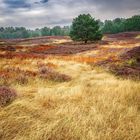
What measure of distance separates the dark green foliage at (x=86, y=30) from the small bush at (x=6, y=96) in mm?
39963

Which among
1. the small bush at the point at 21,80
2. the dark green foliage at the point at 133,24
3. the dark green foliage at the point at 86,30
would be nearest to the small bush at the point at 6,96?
the small bush at the point at 21,80

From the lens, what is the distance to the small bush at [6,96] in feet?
22.8

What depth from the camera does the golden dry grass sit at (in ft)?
17.7

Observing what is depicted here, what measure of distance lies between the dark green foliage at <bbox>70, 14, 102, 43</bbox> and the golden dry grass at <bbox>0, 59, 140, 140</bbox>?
130ft

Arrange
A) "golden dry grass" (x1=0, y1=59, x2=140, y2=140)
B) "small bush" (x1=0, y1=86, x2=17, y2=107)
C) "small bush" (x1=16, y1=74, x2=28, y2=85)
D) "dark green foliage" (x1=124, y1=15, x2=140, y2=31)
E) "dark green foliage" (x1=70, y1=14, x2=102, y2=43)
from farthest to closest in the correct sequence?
1. "dark green foliage" (x1=124, y1=15, x2=140, y2=31)
2. "dark green foliage" (x1=70, y1=14, x2=102, y2=43)
3. "small bush" (x1=16, y1=74, x2=28, y2=85)
4. "small bush" (x1=0, y1=86, x2=17, y2=107)
5. "golden dry grass" (x1=0, y1=59, x2=140, y2=140)

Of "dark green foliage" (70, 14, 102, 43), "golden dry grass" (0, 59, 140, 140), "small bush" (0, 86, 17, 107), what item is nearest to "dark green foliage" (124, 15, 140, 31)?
"dark green foliage" (70, 14, 102, 43)

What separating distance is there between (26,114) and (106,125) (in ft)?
6.51

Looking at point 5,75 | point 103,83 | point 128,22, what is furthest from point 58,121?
point 128,22

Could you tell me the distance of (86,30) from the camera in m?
46.8

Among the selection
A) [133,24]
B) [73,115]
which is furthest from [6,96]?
[133,24]

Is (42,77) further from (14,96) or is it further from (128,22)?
(128,22)

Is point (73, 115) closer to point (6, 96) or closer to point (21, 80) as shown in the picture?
point (6, 96)

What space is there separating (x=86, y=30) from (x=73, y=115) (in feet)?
136

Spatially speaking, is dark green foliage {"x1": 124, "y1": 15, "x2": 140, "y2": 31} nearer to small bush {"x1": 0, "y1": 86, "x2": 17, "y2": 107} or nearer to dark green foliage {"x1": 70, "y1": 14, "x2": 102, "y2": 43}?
dark green foliage {"x1": 70, "y1": 14, "x2": 102, "y2": 43}
